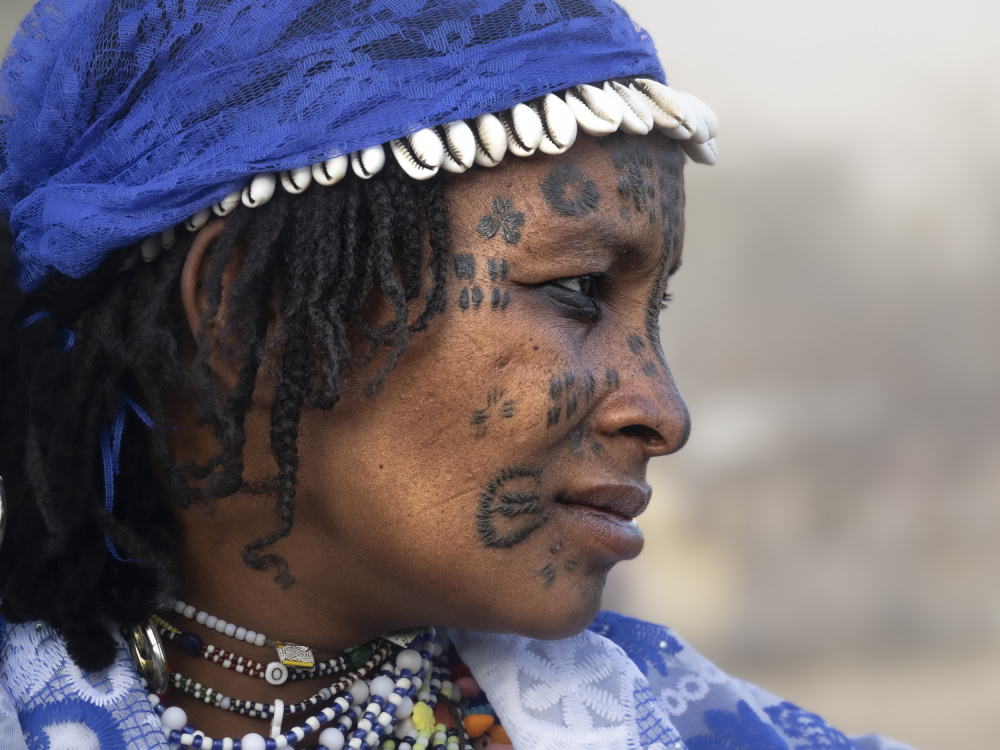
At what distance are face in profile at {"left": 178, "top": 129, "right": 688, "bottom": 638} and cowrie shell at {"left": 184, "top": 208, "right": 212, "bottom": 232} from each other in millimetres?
351

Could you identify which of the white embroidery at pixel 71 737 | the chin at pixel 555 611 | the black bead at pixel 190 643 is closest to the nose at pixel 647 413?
the chin at pixel 555 611

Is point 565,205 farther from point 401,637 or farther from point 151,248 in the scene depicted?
point 401,637

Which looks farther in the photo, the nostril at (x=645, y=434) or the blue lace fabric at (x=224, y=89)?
the nostril at (x=645, y=434)

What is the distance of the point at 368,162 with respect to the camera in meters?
1.52

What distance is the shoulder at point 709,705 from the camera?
6.61 feet

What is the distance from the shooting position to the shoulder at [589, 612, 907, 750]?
2014mm

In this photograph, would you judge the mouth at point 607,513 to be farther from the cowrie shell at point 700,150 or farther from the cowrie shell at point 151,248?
the cowrie shell at point 151,248

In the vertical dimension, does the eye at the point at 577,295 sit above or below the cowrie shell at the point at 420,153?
below

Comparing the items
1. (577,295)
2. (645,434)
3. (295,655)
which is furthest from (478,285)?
(295,655)

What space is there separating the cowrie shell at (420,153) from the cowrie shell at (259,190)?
19cm

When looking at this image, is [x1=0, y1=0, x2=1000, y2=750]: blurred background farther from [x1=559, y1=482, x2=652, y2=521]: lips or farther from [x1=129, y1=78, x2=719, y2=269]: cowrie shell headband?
[x1=129, y1=78, x2=719, y2=269]: cowrie shell headband

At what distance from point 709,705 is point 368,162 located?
1290 mm

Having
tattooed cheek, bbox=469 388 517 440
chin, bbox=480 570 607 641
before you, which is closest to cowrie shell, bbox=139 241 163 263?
tattooed cheek, bbox=469 388 517 440

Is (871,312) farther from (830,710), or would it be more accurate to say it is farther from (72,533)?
(72,533)
